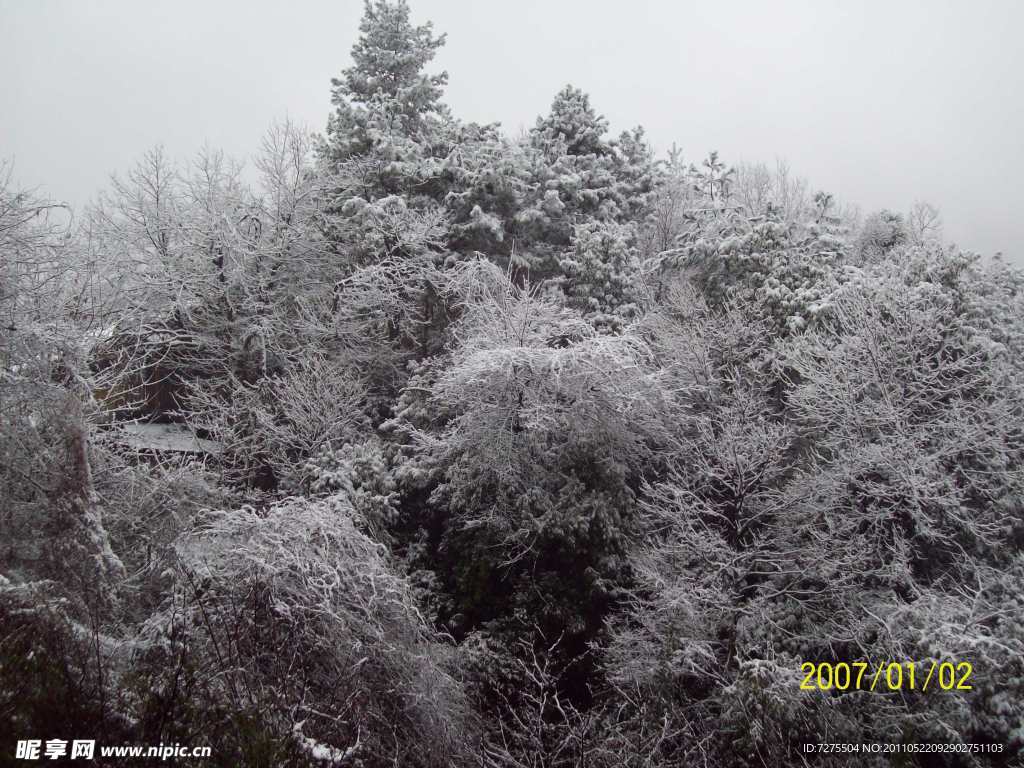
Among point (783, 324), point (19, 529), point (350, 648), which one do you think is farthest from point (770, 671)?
point (19, 529)

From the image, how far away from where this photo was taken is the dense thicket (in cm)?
796

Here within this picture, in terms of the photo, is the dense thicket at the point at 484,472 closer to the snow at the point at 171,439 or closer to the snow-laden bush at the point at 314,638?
the snow-laden bush at the point at 314,638

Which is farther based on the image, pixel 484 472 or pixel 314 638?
pixel 484 472

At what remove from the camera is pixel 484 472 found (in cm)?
1300

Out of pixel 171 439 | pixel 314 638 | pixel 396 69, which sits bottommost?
pixel 314 638

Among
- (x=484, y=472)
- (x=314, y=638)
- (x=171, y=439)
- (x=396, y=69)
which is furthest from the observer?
(x=396, y=69)

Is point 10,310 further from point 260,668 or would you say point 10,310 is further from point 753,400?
point 753,400

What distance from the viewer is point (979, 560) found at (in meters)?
11.3

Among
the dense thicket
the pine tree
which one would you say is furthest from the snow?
the pine tree

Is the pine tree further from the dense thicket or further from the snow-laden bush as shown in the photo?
the snow-laden bush

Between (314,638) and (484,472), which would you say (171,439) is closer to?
(484,472)

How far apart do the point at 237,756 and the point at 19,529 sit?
857 cm

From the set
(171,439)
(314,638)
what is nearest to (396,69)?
(171,439)

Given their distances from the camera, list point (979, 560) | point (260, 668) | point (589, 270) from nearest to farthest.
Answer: point (260, 668) < point (979, 560) < point (589, 270)
